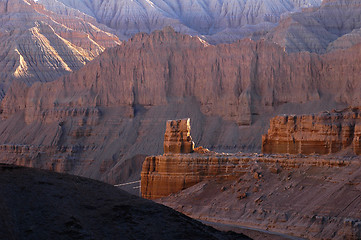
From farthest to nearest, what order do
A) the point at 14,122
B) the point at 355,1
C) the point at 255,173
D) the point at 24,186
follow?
the point at 355,1 < the point at 14,122 < the point at 255,173 < the point at 24,186

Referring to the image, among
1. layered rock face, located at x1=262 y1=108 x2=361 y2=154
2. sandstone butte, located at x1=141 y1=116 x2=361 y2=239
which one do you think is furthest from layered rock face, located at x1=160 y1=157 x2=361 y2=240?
layered rock face, located at x1=262 y1=108 x2=361 y2=154

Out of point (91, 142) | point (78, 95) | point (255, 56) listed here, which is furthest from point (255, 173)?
point (78, 95)

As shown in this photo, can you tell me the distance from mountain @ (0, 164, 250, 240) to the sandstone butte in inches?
663

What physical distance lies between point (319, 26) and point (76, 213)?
140m

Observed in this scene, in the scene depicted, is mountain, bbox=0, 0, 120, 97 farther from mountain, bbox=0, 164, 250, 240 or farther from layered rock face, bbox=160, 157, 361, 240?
mountain, bbox=0, 164, 250, 240

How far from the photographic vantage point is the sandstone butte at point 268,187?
49.2 meters

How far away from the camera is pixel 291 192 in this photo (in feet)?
179

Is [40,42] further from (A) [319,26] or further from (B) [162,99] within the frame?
(B) [162,99]

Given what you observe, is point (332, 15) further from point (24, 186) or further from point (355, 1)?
point (24, 186)

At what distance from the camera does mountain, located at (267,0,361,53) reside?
501 ft

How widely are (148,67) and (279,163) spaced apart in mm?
48046

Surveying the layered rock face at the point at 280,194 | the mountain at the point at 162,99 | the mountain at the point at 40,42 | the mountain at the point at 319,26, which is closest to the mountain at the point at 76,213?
the layered rock face at the point at 280,194

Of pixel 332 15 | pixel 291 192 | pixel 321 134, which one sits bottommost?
pixel 291 192

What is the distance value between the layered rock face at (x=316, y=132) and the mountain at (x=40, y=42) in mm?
84377
